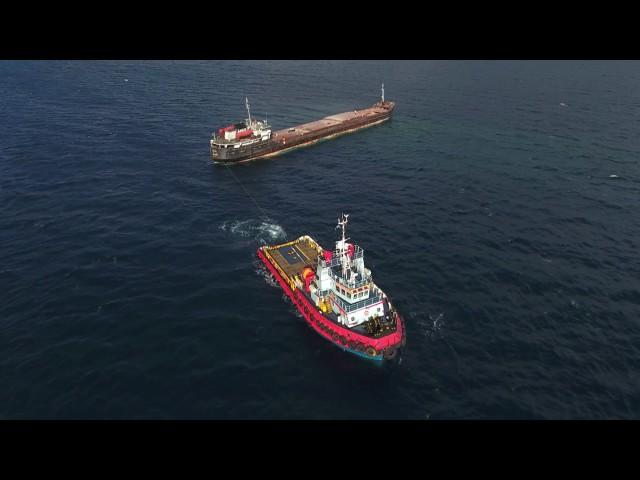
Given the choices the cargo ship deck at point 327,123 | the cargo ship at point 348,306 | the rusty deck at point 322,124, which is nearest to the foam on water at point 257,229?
the cargo ship at point 348,306

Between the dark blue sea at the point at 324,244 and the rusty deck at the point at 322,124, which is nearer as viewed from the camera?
the dark blue sea at the point at 324,244

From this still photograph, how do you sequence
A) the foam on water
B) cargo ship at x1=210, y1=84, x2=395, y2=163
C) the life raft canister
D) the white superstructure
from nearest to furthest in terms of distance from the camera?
the life raft canister → the white superstructure → the foam on water → cargo ship at x1=210, y1=84, x2=395, y2=163

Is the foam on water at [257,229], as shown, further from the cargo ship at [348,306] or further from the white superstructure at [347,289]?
the white superstructure at [347,289]

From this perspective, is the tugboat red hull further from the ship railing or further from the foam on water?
the foam on water

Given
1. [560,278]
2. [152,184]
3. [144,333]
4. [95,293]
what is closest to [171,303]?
[144,333]

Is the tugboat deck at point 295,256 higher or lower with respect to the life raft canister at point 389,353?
higher

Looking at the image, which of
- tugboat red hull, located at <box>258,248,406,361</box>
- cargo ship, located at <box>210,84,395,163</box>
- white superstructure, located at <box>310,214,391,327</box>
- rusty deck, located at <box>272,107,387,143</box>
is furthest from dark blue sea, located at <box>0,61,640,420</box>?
rusty deck, located at <box>272,107,387,143</box>

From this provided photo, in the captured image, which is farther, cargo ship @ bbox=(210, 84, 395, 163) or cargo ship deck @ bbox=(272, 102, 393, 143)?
cargo ship deck @ bbox=(272, 102, 393, 143)

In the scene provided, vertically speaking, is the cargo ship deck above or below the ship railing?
above
